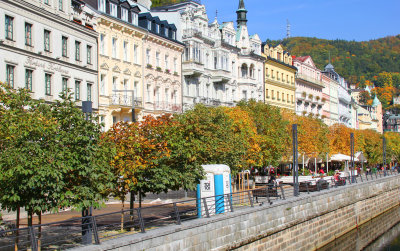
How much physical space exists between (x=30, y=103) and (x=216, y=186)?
10.6m

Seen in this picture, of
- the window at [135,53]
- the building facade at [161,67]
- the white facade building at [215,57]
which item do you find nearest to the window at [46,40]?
the window at [135,53]

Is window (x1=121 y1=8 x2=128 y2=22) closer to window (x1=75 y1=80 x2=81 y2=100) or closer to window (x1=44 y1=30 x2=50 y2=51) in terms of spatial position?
window (x1=75 y1=80 x2=81 y2=100)

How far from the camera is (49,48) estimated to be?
4084 centimetres

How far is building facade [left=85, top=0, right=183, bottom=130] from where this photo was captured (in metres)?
50.0

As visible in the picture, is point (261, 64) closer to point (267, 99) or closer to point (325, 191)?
point (267, 99)

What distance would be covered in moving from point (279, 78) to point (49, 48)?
55453 mm

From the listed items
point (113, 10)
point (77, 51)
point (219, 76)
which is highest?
point (113, 10)

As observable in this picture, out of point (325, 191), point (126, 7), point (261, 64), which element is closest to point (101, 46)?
point (126, 7)

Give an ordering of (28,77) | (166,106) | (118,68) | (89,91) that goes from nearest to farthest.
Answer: (28,77)
(89,91)
(118,68)
(166,106)

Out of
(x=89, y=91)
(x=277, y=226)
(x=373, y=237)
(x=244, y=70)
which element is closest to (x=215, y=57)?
(x=244, y=70)

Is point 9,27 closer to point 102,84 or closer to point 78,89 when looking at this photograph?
point 78,89

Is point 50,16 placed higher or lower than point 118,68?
higher

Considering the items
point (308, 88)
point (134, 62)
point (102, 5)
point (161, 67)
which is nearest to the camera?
point (102, 5)

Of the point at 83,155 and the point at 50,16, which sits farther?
the point at 50,16
